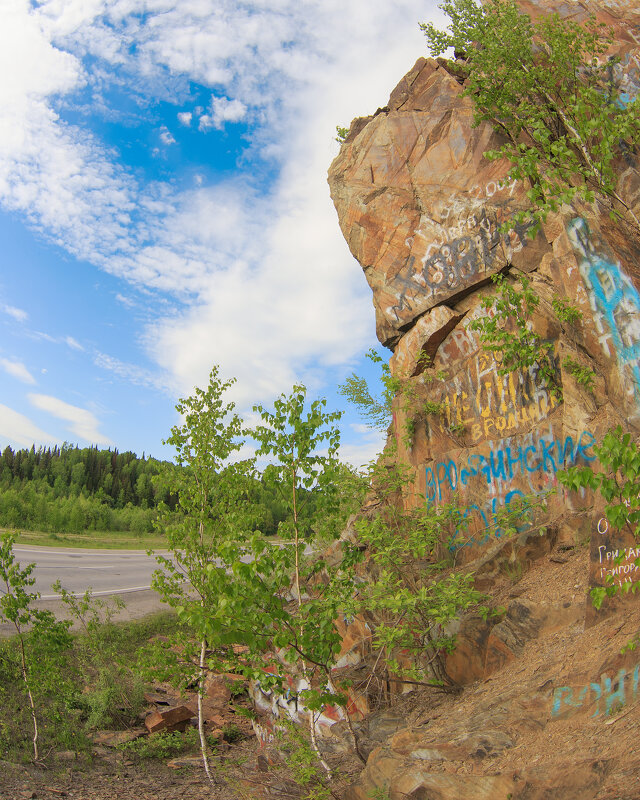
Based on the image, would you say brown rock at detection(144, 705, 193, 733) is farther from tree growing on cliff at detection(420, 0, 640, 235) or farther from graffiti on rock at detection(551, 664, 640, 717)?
tree growing on cliff at detection(420, 0, 640, 235)

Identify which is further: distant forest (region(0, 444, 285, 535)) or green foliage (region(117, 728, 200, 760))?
distant forest (region(0, 444, 285, 535))

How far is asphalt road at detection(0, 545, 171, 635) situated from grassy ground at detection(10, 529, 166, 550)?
1695mm

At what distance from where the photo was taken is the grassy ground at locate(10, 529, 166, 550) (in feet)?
83.7

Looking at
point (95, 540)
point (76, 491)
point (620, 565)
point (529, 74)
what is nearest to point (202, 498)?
point (620, 565)

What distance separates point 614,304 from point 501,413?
2617 mm

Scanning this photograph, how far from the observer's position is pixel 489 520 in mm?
8891

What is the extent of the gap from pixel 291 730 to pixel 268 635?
165 centimetres

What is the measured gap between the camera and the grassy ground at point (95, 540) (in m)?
25.5

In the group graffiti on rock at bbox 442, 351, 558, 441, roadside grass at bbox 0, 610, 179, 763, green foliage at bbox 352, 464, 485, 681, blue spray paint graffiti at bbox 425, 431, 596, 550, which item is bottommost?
roadside grass at bbox 0, 610, 179, 763

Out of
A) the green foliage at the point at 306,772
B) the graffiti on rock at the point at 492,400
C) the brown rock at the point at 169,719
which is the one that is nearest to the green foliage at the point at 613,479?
the green foliage at the point at 306,772

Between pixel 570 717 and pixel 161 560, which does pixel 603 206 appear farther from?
pixel 161 560

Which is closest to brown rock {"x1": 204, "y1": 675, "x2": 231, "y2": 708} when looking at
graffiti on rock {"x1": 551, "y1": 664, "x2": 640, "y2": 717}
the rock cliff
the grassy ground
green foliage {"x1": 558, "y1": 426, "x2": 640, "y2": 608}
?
the rock cliff

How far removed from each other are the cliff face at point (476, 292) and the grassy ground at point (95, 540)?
1385 centimetres

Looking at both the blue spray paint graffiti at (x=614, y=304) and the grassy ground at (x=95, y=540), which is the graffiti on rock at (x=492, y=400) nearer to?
the blue spray paint graffiti at (x=614, y=304)
